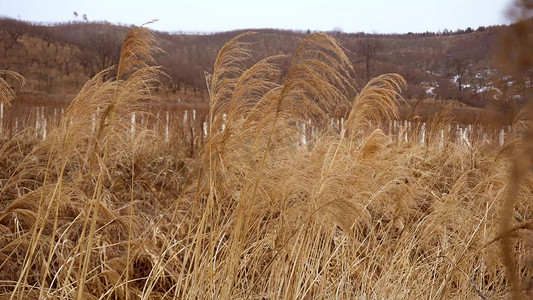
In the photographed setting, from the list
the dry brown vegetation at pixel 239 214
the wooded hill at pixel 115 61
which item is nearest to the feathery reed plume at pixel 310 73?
the dry brown vegetation at pixel 239 214

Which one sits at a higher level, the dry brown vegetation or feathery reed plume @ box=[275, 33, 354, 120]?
feathery reed plume @ box=[275, 33, 354, 120]

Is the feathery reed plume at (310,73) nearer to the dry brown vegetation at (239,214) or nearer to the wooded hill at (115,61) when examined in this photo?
the dry brown vegetation at (239,214)

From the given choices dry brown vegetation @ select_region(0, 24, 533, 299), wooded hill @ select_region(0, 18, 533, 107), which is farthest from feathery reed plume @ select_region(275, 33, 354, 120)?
wooded hill @ select_region(0, 18, 533, 107)

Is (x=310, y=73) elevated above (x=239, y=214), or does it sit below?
above

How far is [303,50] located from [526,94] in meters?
1.55

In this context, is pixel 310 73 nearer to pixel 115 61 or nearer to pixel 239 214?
pixel 239 214

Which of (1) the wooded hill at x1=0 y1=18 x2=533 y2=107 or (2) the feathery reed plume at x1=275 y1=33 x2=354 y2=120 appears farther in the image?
(1) the wooded hill at x1=0 y1=18 x2=533 y2=107

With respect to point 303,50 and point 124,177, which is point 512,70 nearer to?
point 303,50

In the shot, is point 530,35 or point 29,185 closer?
point 530,35

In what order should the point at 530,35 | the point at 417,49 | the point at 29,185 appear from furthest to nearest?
the point at 417,49, the point at 29,185, the point at 530,35

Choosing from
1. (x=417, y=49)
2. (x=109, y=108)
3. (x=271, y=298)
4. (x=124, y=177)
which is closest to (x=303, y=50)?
(x=109, y=108)

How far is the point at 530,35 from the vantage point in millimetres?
486

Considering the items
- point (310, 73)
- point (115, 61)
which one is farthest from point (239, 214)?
point (115, 61)

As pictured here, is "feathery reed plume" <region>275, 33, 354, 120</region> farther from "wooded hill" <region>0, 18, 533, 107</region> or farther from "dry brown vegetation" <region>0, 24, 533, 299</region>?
"wooded hill" <region>0, 18, 533, 107</region>
